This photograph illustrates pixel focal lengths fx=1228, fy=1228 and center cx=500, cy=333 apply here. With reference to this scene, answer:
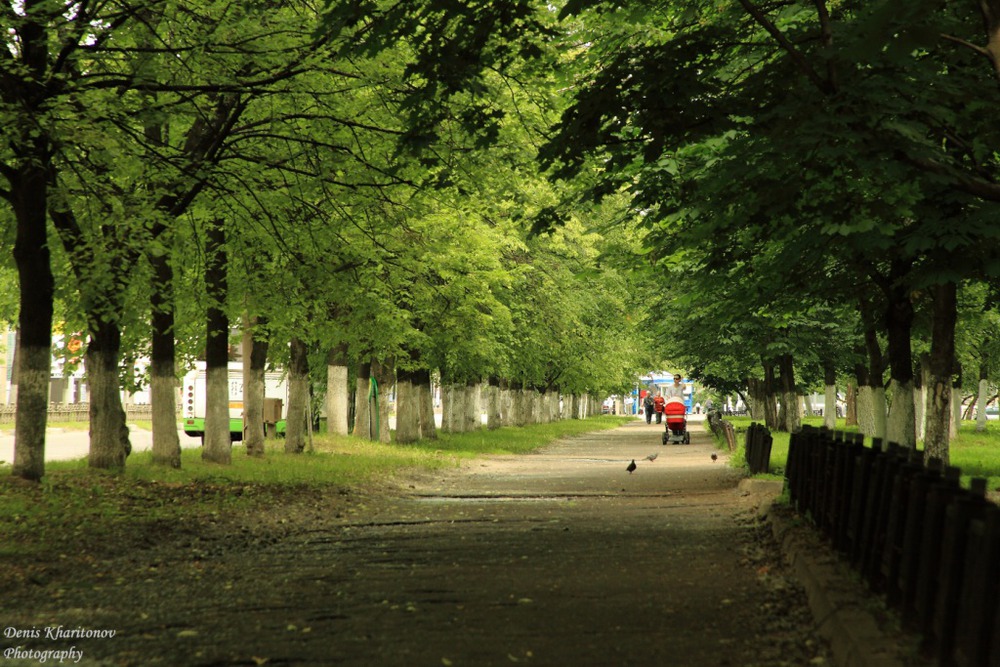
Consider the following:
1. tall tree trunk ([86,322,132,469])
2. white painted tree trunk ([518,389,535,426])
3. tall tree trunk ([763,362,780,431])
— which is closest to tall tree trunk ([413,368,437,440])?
tall tree trunk ([763,362,780,431])

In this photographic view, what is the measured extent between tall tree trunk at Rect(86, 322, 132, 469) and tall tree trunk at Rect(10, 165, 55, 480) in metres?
2.46

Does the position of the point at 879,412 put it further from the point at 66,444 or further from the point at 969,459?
the point at 66,444

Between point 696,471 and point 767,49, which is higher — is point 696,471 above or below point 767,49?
below

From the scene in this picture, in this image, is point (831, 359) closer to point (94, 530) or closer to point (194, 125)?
point (194, 125)

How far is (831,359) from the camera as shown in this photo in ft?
132

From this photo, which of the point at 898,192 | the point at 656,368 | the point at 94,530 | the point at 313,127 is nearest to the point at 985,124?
the point at 898,192

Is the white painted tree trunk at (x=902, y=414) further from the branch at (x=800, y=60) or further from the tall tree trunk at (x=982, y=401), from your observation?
the tall tree trunk at (x=982, y=401)

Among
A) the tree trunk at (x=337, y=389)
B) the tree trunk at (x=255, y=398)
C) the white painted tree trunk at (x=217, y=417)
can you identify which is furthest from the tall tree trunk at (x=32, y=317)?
the tree trunk at (x=337, y=389)

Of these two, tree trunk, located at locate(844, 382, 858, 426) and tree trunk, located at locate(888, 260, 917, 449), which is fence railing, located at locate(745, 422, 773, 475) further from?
tree trunk, located at locate(844, 382, 858, 426)

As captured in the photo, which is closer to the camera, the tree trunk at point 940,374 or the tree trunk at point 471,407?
the tree trunk at point 940,374

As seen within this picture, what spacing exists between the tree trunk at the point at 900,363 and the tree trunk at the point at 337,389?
15061mm

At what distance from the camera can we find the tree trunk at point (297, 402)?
26344 mm

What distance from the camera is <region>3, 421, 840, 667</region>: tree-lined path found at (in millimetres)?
7188

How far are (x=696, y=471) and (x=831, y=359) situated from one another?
14.9 meters
